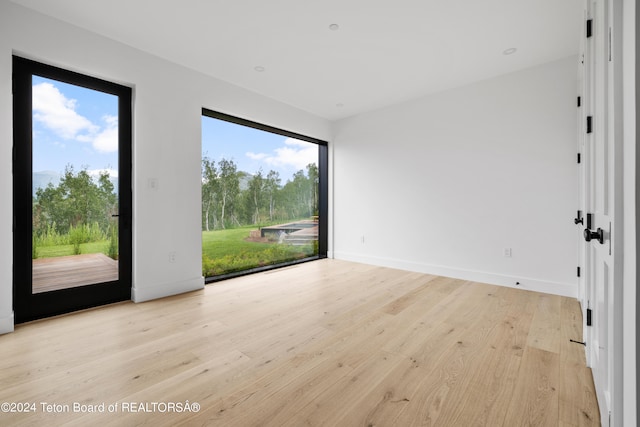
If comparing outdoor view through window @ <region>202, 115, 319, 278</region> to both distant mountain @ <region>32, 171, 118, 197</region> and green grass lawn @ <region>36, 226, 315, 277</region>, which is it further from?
distant mountain @ <region>32, 171, 118, 197</region>

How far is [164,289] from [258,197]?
1871 millimetres

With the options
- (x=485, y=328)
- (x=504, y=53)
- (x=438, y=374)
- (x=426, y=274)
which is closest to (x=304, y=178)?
(x=426, y=274)

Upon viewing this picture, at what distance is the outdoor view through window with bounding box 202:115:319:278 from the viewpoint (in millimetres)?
3949

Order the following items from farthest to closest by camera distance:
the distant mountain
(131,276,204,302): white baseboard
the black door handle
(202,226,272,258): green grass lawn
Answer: (202,226,272,258): green grass lawn
(131,276,204,302): white baseboard
the distant mountain
the black door handle

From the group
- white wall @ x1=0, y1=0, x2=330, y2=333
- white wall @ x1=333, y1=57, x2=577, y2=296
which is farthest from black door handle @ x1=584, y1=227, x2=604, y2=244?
white wall @ x1=0, y1=0, x2=330, y2=333

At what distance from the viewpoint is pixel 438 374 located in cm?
177

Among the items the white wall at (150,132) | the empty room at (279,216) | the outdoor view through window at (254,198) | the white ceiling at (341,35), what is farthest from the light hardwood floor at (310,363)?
the white ceiling at (341,35)

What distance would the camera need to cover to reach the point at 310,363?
188cm

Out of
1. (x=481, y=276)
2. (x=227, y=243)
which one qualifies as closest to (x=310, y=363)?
(x=227, y=243)

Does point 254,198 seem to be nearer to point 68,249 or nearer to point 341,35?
point 68,249

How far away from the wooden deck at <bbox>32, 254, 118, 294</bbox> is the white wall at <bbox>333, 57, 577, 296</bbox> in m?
3.55

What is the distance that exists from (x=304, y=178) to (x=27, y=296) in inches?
151

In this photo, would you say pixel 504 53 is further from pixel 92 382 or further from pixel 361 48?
pixel 92 382

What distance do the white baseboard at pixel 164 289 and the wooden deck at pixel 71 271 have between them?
0.28 m
